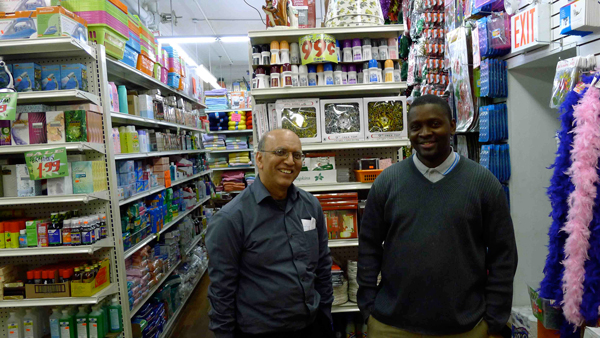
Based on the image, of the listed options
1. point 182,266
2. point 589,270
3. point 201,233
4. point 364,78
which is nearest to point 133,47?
point 364,78

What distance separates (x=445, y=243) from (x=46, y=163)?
8.72ft

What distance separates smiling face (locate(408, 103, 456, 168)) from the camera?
1585mm

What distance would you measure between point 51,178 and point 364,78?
8.06 ft

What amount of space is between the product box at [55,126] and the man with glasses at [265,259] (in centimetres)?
176

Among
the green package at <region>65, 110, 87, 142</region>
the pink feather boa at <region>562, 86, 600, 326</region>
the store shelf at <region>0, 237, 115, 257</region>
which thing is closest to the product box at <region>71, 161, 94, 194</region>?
the green package at <region>65, 110, 87, 142</region>

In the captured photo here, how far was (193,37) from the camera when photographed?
6.90 meters

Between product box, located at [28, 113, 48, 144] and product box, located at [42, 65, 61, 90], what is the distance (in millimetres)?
233

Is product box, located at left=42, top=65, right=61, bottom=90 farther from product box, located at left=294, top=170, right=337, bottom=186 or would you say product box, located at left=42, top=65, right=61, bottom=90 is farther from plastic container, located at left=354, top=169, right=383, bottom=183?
plastic container, located at left=354, top=169, right=383, bottom=183

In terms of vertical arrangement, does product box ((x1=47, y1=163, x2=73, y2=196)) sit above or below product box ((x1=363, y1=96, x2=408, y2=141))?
below

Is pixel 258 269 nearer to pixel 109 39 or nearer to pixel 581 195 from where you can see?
pixel 581 195

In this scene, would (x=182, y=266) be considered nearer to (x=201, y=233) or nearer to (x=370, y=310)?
(x=201, y=233)

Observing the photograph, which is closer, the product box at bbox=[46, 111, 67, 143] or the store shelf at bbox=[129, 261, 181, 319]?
the product box at bbox=[46, 111, 67, 143]

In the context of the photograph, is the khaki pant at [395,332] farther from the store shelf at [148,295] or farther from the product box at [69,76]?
the product box at [69,76]

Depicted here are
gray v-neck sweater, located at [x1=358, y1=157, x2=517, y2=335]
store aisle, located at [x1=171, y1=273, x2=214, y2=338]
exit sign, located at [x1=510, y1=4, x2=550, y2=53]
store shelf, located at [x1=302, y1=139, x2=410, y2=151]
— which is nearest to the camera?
gray v-neck sweater, located at [x1=358, y1=157, x2=517, y2=335]
